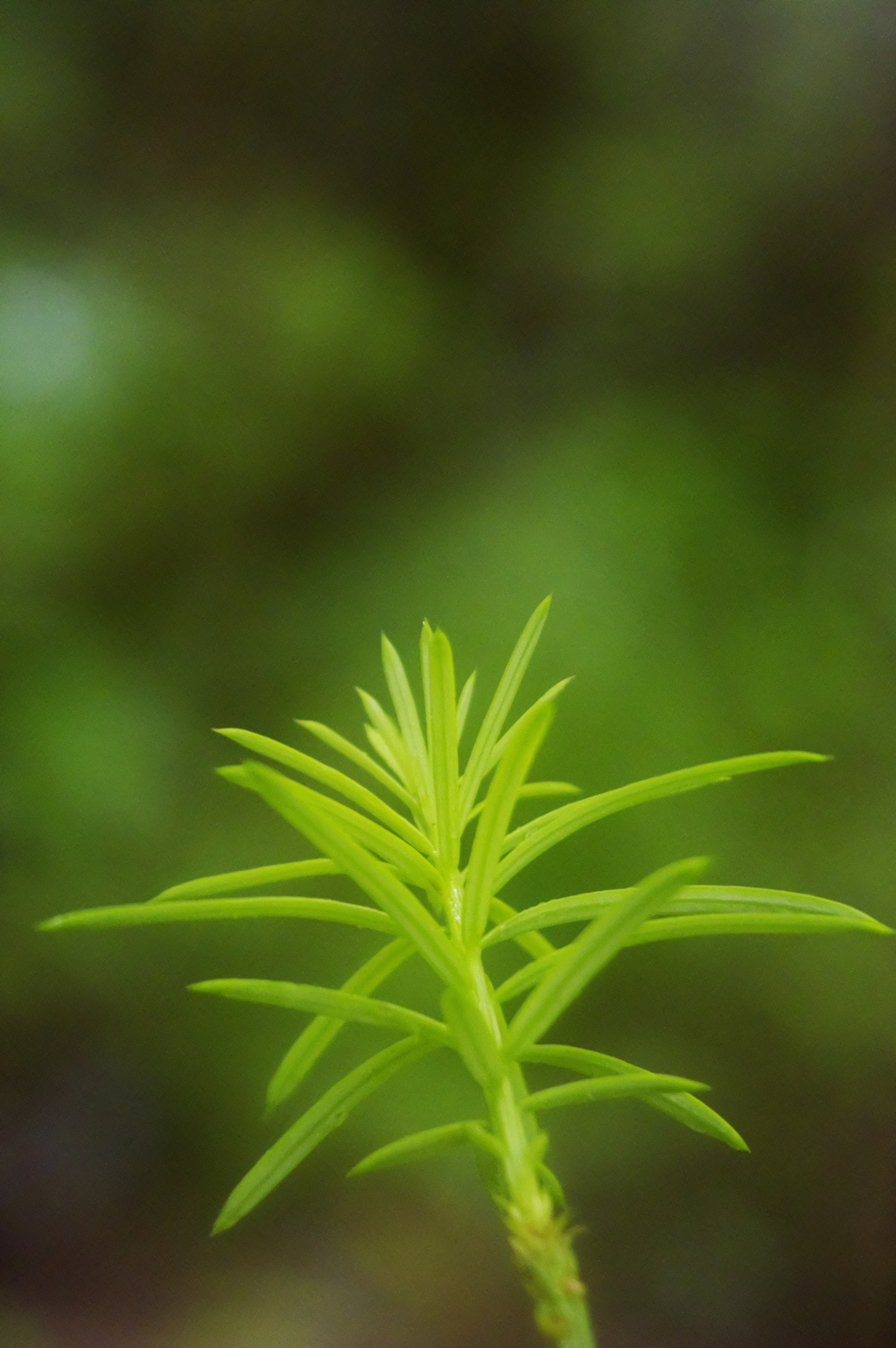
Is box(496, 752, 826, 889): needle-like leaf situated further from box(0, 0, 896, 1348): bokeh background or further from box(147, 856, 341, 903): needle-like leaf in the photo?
box(0, 0, 896, 1348): bokeh background

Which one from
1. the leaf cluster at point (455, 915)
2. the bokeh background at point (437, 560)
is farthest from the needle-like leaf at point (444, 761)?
the bokeh background at point (437, 560)

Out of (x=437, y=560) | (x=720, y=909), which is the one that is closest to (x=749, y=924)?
(x=720, y=909)

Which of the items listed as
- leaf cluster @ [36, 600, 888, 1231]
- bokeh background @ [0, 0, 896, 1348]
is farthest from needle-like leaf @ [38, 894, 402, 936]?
bokeh background @ [0, 0, 896, 1348]

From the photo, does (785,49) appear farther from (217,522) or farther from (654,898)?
(654,898)

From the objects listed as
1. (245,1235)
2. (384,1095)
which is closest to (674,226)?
(384,1095)

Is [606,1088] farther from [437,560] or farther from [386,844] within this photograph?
[437,560]

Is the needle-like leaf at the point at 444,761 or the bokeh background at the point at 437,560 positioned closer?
the needle-like leaf at the point at 444,761

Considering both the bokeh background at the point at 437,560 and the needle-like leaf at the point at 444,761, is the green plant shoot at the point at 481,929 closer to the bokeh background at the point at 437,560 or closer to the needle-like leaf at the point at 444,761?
the needle-like leaf at the point at 444,761
